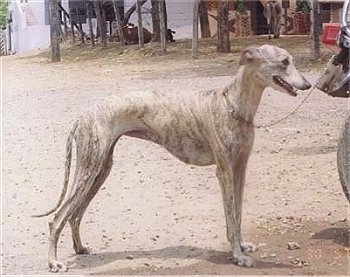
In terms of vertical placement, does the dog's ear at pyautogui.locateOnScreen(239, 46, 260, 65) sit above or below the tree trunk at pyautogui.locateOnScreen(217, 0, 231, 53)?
above

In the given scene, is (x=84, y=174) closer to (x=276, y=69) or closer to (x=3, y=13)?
(x=276, y=69)

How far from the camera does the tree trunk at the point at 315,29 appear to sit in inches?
765

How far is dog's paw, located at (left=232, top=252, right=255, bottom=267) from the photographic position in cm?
560

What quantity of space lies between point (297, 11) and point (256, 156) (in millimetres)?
24184

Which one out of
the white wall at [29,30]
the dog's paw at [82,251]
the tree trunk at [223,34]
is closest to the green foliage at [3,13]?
the white wall at [29,30]

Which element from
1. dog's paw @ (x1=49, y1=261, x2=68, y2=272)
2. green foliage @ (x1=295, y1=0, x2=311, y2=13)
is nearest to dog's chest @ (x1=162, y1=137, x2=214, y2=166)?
dog's paw @ (x1=49, y1=261, x2=68, y2=272)

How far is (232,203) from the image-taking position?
5.71 m

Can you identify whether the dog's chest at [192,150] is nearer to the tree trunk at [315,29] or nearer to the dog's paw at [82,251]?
the dog's paw at [82,251]

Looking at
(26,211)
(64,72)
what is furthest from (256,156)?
(64,72)

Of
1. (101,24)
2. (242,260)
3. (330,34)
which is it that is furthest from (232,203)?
(101,24)

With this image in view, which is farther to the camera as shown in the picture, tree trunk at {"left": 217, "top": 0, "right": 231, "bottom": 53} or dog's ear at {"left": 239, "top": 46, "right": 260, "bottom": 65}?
tree trunk at {"left": 217, "top": 0, "right": 231, "bottom": 53}

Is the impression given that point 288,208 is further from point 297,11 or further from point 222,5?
point 297,11

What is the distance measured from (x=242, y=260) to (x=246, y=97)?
104 cm

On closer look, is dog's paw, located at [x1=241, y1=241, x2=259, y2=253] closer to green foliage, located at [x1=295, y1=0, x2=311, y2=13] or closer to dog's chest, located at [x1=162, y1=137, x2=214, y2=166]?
dog's chest, located at [x1=162, y1=137, x2=214, y2=166]
